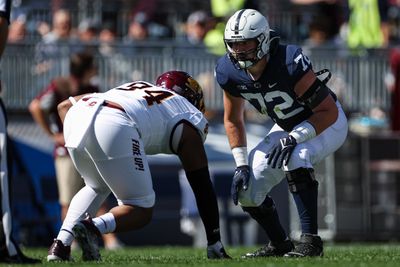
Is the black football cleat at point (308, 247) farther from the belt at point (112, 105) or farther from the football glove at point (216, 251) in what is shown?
the belt at point (112, 105)

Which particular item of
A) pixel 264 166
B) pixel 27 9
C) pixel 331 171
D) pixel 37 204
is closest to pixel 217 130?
pixel 331 171

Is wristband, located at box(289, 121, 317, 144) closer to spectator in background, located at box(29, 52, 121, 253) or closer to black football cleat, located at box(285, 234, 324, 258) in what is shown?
black football cleat, located at box(285, 234, 324, 258)

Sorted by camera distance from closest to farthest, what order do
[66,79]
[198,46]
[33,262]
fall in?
[33,262]
[66,79]
[198,46]

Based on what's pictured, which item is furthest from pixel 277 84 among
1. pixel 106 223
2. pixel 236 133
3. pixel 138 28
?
pixel 138 28

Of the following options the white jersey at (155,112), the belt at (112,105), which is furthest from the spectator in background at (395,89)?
the belt at (112,105)

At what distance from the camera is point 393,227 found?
1478 cm

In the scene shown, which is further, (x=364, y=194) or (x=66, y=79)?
(x=364, y=194)

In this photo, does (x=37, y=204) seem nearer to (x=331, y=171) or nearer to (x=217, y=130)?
(x=217, y=130)

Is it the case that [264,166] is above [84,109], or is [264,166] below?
below

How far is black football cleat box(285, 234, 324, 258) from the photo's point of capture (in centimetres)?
873

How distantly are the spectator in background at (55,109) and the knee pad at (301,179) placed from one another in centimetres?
457

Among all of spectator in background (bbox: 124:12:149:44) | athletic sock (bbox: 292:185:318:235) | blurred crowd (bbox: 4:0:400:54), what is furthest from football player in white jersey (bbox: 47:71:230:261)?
spectator in background (bbox: 124:12:149:44)

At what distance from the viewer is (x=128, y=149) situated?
7.88 m

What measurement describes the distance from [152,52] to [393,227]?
4.05 metres
